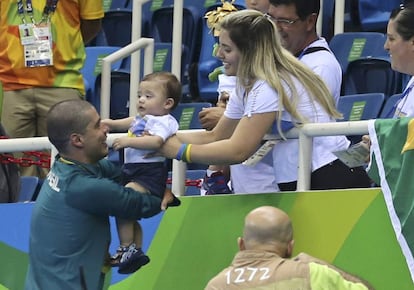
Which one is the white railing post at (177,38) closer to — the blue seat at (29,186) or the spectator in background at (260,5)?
the blue seat at (29,186)

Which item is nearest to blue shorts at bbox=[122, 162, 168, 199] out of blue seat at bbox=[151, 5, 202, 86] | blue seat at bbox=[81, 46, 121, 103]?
blue seat at bbox=[81, 46, 121, 103]

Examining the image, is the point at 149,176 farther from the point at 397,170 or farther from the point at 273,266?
the point at 273,266

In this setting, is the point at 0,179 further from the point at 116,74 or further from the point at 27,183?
the point at 116,74

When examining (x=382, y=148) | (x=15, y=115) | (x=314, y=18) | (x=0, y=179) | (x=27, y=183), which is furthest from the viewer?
(x=15, y=115)

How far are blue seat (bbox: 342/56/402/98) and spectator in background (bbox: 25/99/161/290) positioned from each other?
3.60 metres

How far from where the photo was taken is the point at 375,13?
11719mm

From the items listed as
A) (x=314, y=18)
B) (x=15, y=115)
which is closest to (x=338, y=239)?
(x=314, y=18)

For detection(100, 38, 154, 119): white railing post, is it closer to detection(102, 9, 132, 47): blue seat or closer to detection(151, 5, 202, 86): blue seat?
detection(151, 5, 202, 86): blue seat

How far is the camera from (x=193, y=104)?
10.8m

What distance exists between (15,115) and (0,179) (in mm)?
1499

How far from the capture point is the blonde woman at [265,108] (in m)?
7.36

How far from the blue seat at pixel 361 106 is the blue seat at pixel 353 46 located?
84 cm

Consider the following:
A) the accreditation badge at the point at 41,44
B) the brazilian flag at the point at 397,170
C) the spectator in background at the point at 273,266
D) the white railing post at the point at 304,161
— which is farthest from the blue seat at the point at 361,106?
the spectator in background at the point at 273,266

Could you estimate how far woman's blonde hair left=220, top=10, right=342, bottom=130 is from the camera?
748 centimetres
